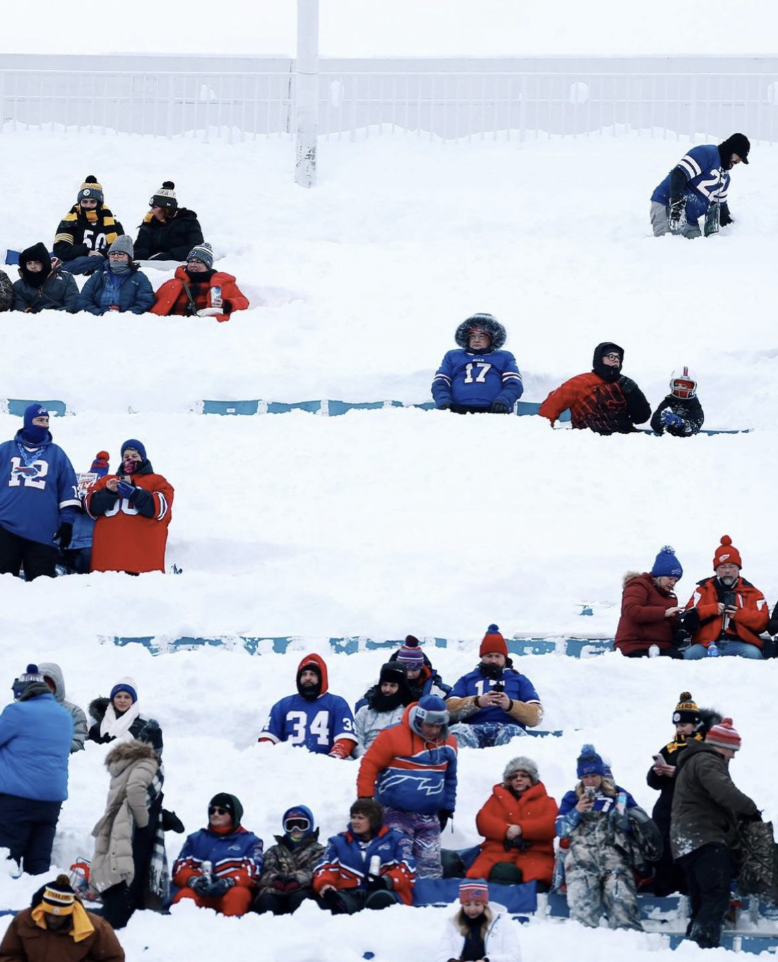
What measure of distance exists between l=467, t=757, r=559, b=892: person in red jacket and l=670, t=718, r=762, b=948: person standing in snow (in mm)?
735

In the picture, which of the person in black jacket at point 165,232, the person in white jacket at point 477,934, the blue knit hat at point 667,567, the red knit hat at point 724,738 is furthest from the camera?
the person in black jacket at point 165,232

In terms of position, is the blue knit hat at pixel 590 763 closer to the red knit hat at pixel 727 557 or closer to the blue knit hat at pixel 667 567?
the blue knit hat at pixel 667 567

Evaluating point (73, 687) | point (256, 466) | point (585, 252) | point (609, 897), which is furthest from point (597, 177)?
point (609, 897)

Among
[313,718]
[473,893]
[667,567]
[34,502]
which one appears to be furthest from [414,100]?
[473,893]

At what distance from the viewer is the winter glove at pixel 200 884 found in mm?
10500

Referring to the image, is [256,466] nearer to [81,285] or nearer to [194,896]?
[81,285]

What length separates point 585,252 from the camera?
76.8ft

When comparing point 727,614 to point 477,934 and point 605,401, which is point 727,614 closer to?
point 605,401

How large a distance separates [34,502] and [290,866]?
524 centimetres

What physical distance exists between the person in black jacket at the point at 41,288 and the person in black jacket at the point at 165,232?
190 cm

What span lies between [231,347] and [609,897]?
1034 cm

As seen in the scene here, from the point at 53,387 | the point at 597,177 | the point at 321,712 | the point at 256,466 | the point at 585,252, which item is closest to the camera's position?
the point at 321,712

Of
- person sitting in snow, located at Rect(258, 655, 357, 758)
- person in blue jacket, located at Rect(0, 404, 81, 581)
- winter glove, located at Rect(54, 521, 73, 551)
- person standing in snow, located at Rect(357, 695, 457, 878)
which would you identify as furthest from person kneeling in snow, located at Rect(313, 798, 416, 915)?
winter glove, located at Rect(54, 521, 73, 551)

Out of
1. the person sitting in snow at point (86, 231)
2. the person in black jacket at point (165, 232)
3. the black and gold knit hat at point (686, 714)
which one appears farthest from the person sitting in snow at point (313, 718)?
the person in black jacket at point (165, 232)
